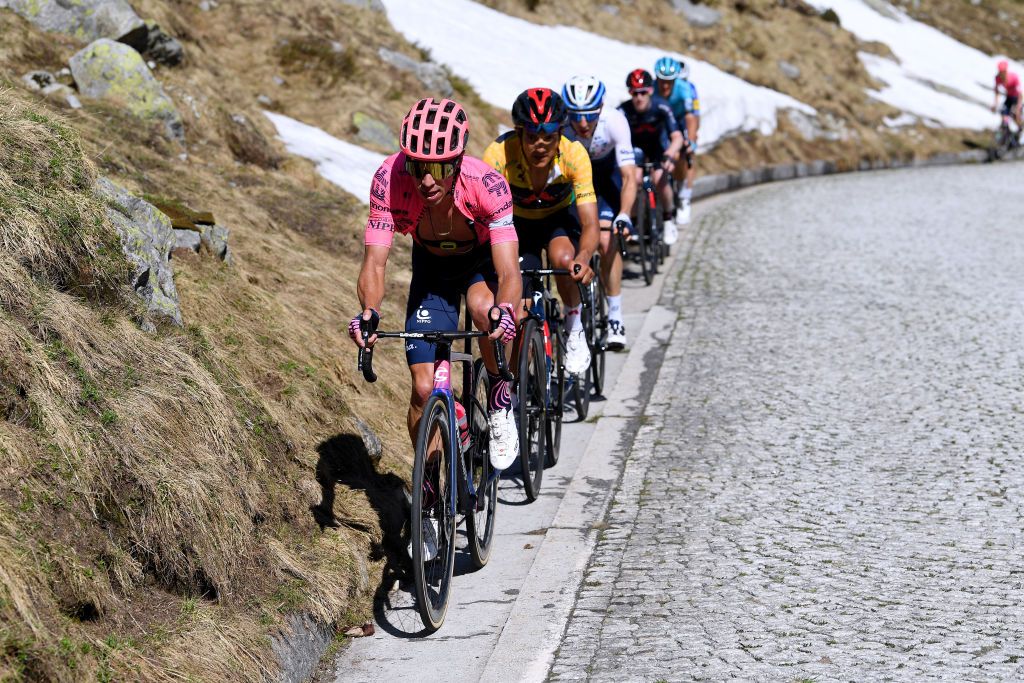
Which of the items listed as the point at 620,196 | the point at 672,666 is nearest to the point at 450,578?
the point at 672,666

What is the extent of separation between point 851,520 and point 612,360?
420cm

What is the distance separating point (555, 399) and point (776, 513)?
1.90 metres

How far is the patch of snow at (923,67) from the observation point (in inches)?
1335

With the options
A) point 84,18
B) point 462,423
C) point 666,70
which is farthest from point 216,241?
point 666,70

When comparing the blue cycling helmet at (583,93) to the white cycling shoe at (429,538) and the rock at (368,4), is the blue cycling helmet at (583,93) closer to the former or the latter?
the white cycling shoe at (429,538)

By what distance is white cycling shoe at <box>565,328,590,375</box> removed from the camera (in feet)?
27.4

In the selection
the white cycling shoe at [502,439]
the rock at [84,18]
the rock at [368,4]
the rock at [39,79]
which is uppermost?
the white cycling shoe at [502,439]

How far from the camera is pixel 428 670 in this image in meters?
5.18

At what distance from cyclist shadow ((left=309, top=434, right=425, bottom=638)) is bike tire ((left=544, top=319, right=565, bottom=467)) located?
1.27 m

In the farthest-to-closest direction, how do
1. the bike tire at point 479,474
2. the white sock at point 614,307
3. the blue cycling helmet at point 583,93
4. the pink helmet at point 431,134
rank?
the white sock at point 614,307, the blue cycling helmet at point 583,93, the bike tire at point 479,474, the pink helmet at point 431,134

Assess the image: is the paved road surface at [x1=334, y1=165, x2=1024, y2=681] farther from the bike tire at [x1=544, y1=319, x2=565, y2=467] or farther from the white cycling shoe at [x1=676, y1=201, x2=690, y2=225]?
the white cycling shoe at [x1=676, y1=201, x2=690, y2=225]

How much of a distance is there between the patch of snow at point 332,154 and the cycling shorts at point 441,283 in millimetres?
6524

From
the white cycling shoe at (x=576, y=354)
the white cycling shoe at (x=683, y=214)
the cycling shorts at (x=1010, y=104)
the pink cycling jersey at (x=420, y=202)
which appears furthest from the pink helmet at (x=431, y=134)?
the cycling shorts at (x=1010, y=104)

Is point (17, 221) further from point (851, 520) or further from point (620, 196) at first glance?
point (620, 196)
